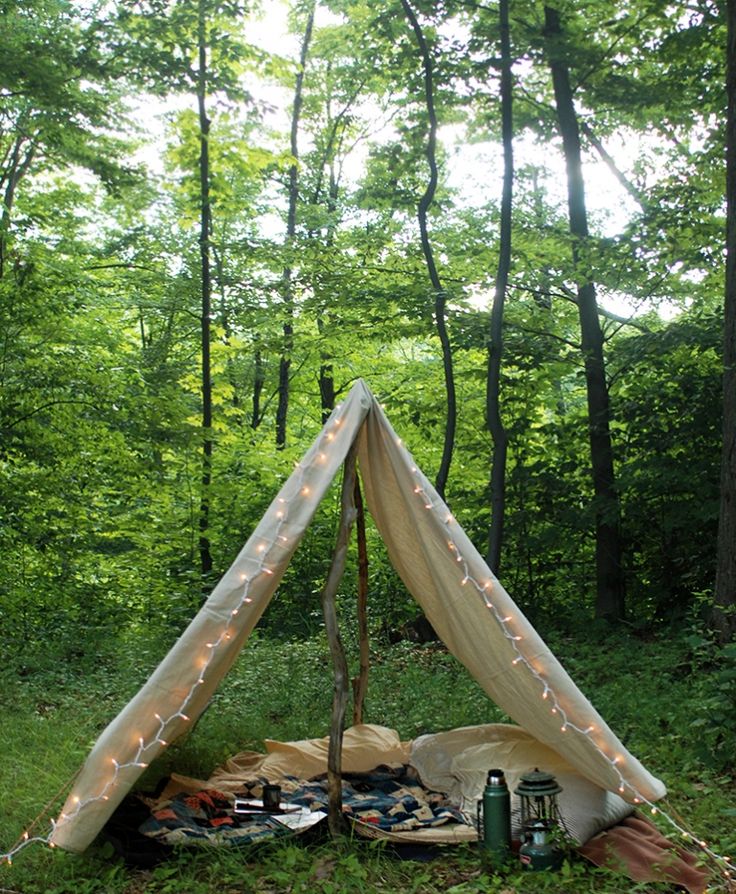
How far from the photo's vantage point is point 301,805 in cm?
412

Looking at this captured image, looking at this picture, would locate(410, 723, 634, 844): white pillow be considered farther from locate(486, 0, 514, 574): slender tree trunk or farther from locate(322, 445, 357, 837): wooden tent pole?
locate(486, 0, 514, 574): slender tree trunk

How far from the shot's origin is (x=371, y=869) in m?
3.44

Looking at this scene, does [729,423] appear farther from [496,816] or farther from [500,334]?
[496,816]

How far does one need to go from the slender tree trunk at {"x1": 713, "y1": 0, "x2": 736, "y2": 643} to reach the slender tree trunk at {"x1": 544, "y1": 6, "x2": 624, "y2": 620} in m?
2.16

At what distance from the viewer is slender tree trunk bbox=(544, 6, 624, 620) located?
8594 millimetres

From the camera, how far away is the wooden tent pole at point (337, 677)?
3.76 meters

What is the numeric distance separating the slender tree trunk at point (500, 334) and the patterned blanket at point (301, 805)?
3735mm

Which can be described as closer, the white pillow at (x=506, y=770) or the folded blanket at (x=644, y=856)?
the folded blanket at (x=644, y=856)

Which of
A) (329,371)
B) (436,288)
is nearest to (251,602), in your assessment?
(436,288)

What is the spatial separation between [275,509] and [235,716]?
258 cm

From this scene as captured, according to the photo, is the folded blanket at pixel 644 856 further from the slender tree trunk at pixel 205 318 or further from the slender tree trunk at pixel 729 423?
the slender tree trunk at pixel 205 318

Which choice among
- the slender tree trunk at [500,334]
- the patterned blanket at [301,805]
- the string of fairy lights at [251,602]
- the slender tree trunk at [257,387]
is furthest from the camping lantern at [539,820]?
the slender tree trunk at [257,387]

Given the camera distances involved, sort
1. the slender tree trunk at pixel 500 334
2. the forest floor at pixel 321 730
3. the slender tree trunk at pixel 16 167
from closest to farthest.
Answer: the forest floor at pixel 321 730
the slender tree trunk at pixel 500 334
the slender tree trunk at pixel 16 167

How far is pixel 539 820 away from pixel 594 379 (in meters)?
6.07
